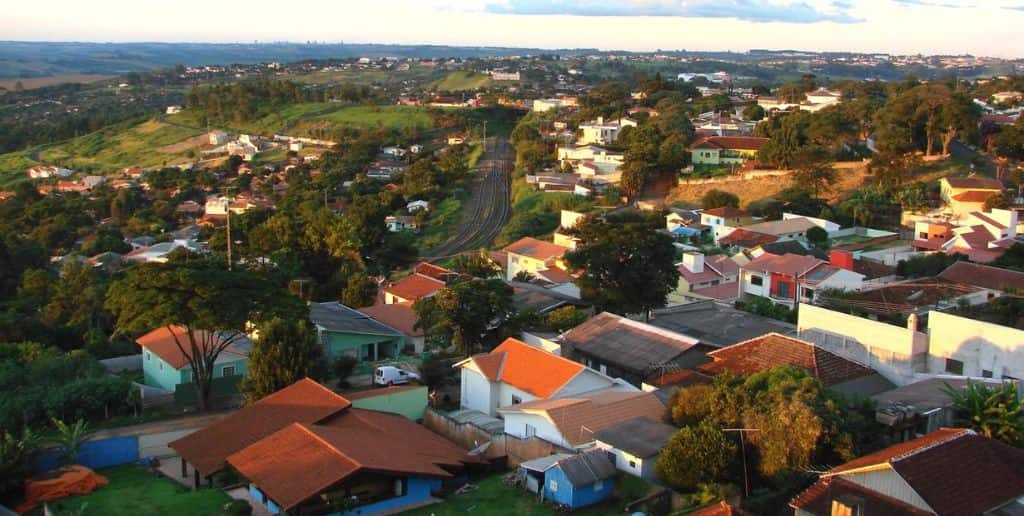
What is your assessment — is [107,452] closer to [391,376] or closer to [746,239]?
[391,376]

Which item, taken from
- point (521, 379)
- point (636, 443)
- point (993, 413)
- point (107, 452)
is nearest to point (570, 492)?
point (636, 443)

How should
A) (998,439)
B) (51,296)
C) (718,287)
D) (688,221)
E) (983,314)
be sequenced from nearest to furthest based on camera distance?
1. (998,439)
2. (983,314)
3. (718,287)
4. (51,296)
5. (688,221)

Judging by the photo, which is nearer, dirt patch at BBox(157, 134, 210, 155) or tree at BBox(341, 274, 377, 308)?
tree at BBox(341, 274, 377, 308)

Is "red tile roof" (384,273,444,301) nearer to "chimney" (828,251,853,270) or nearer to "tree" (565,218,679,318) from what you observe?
"tree" (565,218,679,318)

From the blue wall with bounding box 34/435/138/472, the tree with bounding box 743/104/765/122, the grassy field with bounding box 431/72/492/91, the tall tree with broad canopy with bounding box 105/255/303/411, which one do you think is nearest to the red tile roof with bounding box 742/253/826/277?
the tall tree with broad canopy with bounding box 105/255/303/411

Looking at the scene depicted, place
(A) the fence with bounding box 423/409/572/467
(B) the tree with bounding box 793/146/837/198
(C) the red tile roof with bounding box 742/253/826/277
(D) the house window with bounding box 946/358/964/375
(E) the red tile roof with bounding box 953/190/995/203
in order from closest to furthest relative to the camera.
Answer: (A) the fence with bounding box 423/409/572/467 → (D) the house window with bounding box 946/358/964/375 → (C) the red tile roof with bounding box 742/253/826/277 → (E) the red tile roof with bounding box 953/190/995/203 → (B) the tree with bounding box 793/146/837/198

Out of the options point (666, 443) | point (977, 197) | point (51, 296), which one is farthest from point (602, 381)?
point (977, 197)

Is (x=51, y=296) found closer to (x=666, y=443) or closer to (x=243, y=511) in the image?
(x=243, y=511)
